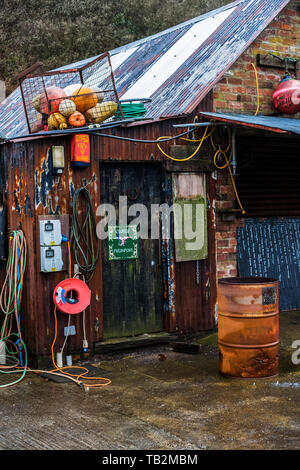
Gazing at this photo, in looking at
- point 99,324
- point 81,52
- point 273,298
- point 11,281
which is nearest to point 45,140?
point 11,281

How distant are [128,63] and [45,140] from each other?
176 inches

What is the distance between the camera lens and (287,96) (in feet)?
30.4

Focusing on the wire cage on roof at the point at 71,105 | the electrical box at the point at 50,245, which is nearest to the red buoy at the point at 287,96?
the wire cage on roof at the point at 71,105

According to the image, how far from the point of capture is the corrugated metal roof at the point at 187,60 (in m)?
8.94

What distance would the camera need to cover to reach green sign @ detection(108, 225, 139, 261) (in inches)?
317

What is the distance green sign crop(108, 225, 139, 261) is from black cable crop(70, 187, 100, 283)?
0.28 m

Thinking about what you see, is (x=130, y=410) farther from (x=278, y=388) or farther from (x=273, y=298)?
(x=273, y=298)

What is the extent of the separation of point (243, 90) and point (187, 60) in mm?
1158

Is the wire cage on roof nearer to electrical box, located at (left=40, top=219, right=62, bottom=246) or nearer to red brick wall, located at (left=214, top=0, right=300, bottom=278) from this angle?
electrical box, located at (left=40, top=219, right=62, bottom=246)

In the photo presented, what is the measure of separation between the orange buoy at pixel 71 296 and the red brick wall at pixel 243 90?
7.89ft

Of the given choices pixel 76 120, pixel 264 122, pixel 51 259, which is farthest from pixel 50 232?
pixel 264 122

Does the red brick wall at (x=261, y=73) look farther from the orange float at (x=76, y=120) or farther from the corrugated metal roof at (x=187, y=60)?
the orange float at (x=76, y=120)

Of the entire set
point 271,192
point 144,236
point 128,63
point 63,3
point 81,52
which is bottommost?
point 144,236

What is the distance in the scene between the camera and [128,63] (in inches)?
446
